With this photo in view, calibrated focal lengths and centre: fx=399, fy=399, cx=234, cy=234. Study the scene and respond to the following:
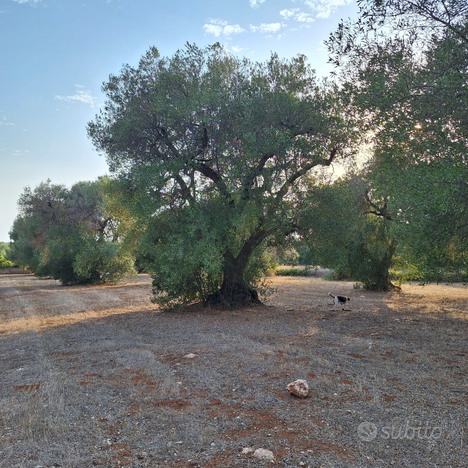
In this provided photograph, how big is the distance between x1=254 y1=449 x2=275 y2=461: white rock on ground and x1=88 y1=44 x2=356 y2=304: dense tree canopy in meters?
8.19

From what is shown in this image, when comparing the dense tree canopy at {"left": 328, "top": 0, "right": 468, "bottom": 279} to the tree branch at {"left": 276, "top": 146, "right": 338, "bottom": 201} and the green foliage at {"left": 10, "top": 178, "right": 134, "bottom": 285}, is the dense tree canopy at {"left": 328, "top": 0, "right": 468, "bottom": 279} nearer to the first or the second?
the tree branch at {"left": 276, "top": 146, "right": 338, "bottom": 201}

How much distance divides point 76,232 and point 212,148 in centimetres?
2101

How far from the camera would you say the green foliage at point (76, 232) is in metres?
29.7

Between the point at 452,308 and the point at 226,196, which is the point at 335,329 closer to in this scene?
the point at 226,196

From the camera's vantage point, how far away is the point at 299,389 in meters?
5.20

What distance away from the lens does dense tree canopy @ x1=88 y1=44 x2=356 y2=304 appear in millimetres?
12266

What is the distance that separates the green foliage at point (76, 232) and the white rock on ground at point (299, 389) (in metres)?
24.8

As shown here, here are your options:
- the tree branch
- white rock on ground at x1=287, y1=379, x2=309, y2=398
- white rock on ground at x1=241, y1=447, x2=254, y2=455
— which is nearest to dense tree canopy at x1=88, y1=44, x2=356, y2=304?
the tree branch

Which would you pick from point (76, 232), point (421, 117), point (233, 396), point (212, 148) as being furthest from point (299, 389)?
point (76, 232)

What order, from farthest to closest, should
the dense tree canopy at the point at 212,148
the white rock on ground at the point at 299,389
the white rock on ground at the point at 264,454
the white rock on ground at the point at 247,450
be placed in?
the dense tree canopy at the point at 212,148 < the white rock on ground at the point at 299,389 < the white rock on ground at the point at 247,450 < the white rock on ground at the point at 264,454

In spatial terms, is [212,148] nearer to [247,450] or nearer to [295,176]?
[295,176]

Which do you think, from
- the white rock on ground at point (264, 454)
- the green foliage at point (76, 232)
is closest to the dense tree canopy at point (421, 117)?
the white rock on ground at point (264, 454)

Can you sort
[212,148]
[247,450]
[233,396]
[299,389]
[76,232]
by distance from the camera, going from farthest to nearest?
[76,232] → [212,148] → [233,396] → [299,389] → [247,450]

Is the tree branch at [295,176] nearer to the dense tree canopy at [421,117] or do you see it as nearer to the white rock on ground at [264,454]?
the dense tree canopy at [421,117]
